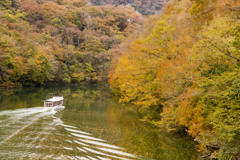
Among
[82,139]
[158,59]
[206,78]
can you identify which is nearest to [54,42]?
[158,59]

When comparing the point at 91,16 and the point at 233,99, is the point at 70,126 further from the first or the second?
the point at 91,16

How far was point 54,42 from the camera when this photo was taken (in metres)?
69.1

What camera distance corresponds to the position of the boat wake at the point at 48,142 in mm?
12883

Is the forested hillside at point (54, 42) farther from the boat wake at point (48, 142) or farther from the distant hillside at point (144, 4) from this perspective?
the distant hillside at point (144, 4)

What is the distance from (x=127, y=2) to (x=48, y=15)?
101 meters

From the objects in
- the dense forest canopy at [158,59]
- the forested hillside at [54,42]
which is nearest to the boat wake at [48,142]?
the dense forest canopy at [158,59]

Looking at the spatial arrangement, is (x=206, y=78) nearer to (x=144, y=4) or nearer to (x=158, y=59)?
(x=158, y=59)

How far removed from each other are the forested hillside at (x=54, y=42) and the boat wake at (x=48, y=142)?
27836 mm

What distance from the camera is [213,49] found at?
11117mm

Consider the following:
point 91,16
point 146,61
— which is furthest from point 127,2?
point 146,61

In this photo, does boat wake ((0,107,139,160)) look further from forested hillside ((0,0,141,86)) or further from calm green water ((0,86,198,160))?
forested hillside ((0,0,141,86))

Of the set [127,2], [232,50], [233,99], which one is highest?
[127,2]

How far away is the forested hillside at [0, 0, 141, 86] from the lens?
47.5 m

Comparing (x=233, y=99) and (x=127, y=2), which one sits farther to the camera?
(x=127, y=2)
